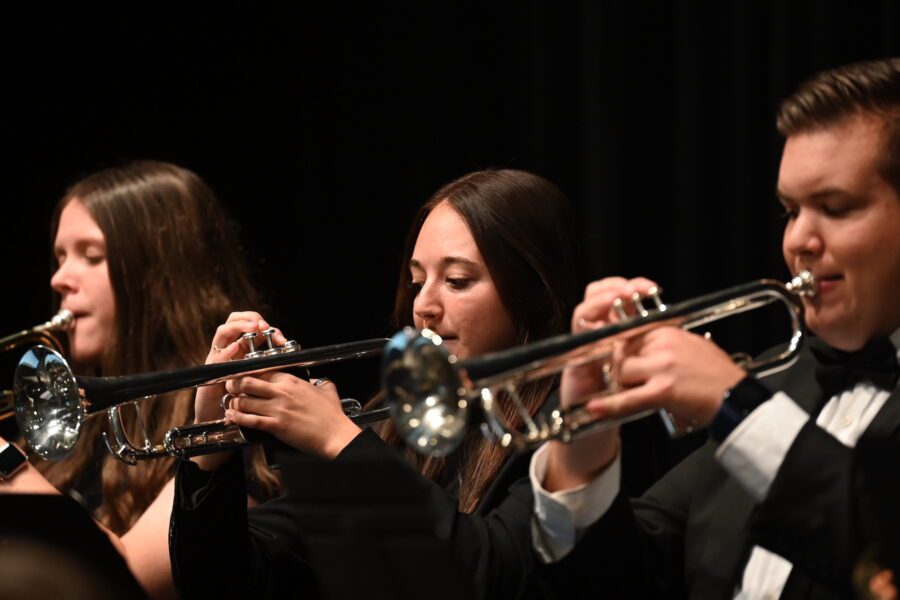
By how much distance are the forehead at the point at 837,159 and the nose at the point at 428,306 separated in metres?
0.84

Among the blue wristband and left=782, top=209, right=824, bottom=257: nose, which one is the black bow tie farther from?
the blue wristband

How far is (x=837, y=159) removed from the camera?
212 cm

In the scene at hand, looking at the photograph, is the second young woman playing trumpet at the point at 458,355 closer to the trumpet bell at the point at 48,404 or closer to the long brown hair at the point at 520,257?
the long brown hair at the point at 520,257

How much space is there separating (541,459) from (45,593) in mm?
826

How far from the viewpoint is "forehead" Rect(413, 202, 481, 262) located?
2.77m

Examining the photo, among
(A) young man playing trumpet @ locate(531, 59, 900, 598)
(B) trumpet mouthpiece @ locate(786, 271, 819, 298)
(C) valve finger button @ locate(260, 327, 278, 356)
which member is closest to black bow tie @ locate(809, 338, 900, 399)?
(A) young man playing trumpet @ locate(531, 59, 900, 598)

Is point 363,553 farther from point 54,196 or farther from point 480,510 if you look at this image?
point 54,196

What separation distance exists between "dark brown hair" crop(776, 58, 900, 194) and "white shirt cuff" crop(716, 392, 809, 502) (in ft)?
1.58

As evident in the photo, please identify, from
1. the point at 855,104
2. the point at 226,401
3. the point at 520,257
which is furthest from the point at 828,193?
the point at 226,401

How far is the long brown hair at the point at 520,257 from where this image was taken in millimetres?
2762

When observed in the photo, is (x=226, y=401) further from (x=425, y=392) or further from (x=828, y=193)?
(x=828, y=193)

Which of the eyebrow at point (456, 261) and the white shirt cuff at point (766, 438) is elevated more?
the eyebrow at point (456, 261)

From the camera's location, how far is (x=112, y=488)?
336 centimetres

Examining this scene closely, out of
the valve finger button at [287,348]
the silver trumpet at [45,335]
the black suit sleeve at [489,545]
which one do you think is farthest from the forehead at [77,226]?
the black suit sleeve at [489,545]
